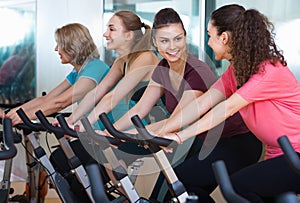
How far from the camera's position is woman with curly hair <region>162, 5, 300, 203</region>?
2271 millimetres

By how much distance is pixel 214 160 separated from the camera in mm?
2752

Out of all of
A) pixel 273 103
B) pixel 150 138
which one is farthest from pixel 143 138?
pixel 273 103

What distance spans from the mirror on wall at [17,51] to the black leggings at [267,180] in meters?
3.26

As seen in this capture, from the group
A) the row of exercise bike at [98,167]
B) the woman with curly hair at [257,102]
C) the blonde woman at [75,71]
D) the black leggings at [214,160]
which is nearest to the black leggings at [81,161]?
the row of exercise bike at [98,167]

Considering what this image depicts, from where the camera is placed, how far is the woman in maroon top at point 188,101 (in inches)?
107

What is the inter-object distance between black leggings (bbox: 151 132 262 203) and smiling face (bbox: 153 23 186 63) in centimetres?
46

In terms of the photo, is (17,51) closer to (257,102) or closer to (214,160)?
(214,160)

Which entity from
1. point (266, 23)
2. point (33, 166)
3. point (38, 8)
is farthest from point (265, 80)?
point (38, 8)

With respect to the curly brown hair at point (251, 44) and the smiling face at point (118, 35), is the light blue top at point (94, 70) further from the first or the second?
the curly brown hair at point (251, 44)

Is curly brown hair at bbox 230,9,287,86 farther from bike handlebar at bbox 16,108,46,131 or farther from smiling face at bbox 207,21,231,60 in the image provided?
bike handlebar at bbox 16,108,46,131

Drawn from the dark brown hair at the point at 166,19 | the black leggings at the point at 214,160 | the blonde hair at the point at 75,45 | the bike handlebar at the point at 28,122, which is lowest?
the black leggings at the point at 214,160

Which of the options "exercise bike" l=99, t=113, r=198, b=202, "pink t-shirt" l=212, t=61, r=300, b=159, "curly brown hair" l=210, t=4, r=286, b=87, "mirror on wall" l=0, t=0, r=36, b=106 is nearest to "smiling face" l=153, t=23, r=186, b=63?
"curly brown hair" l=210, t=4, r=286, b=87

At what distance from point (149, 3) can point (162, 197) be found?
84.5 inches

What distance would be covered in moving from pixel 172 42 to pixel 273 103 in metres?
0.66
